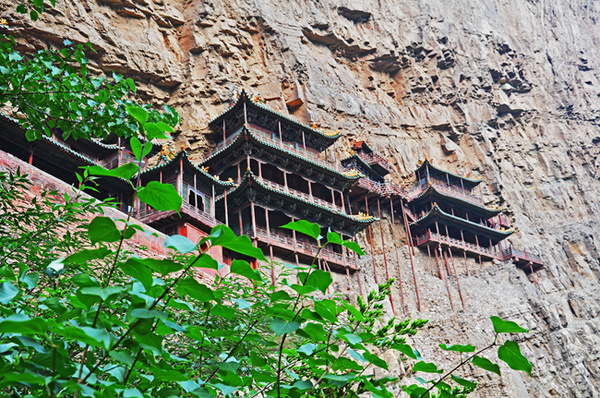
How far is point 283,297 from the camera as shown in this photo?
88.7 inches

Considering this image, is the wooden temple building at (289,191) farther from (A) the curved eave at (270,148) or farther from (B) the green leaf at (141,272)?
(B) the green leaf at (141,272)

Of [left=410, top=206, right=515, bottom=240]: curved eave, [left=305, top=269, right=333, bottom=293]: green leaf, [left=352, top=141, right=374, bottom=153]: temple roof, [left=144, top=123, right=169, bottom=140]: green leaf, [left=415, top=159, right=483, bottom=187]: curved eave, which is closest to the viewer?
[left=144, top=123, right=169, bottom=140]: green leaf

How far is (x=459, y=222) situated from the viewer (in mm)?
34719

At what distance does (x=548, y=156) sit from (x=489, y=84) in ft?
26.0

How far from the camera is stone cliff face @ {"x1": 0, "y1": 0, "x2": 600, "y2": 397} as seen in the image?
26.5 m

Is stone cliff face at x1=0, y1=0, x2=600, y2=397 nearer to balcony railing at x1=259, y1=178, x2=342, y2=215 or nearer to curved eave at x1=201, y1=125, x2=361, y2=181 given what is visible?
curved eave at x1=201, y1=125, x2=361, y2=181

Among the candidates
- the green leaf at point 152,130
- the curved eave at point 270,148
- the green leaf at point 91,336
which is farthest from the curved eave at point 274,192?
the green leaf at point 91,336

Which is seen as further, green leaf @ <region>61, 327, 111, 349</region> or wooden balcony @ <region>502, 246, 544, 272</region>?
wooden balcony @ <region>502, 246, 544, 272</region>

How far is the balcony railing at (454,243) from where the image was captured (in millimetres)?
32469

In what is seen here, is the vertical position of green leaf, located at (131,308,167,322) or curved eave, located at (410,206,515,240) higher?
curved eave, located at (410,206,515,240)

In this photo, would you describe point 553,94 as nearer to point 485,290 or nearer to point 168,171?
point 485,290

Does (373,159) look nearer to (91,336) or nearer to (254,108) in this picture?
(254,108)

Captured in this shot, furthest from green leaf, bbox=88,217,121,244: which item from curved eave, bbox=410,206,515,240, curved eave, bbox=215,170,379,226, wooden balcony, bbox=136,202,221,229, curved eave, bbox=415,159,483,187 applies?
curved eave, bbox=415,159,483,187

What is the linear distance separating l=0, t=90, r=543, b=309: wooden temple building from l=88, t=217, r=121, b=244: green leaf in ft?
53.1
